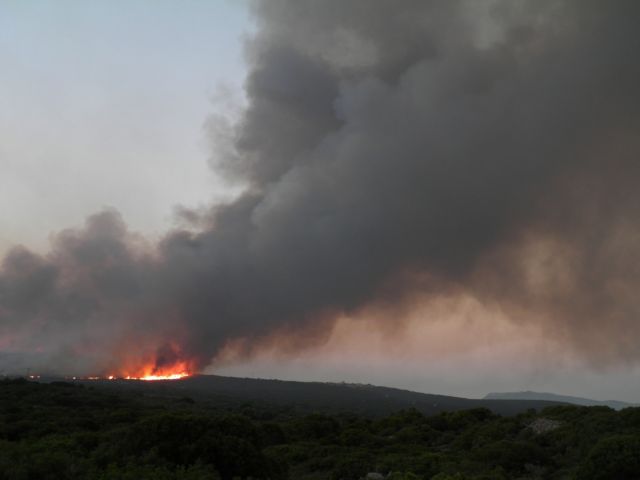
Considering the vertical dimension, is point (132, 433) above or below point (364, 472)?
above

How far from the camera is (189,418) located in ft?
67.1

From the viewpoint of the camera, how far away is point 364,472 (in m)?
25.5

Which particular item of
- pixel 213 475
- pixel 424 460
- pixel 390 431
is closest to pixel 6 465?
pixel 213 475

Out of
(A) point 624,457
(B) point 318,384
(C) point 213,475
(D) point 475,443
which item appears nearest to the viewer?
(C) point 213,475

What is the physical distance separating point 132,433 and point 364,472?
11.7 m

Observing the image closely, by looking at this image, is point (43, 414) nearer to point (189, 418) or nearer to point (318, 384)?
point (189, 418)

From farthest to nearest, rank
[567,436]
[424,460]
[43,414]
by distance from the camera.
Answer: [43,414] → [567,436] → [424,460]

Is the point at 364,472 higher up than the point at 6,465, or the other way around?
the point at 6,465

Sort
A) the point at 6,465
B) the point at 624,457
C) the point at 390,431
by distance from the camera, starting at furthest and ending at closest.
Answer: the point at 390,431 → the point at 624,457 → the point at 6,465

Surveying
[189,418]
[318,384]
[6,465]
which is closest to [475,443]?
[189,418]

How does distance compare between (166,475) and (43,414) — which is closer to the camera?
(166,475)

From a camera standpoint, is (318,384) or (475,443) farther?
(318,384)

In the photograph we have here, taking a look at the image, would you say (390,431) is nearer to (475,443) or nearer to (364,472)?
(475,443)

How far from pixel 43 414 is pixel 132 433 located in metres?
27.5
